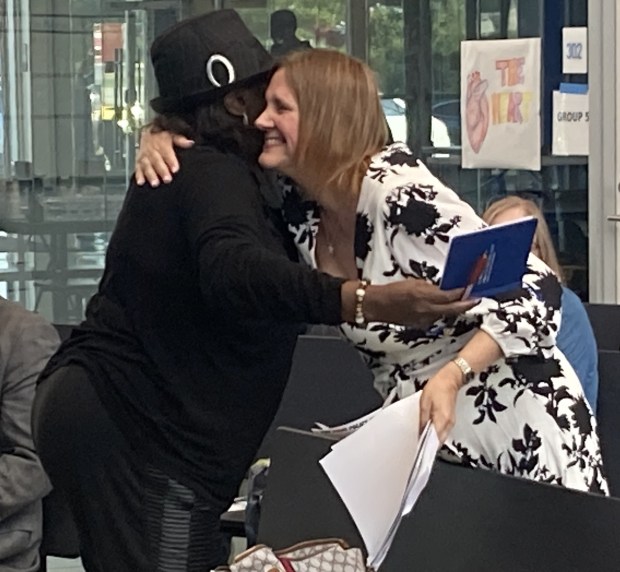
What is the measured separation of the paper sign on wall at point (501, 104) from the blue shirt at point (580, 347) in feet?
5.49

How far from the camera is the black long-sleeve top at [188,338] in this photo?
213cm

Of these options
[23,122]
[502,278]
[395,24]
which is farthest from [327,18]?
[502,278]

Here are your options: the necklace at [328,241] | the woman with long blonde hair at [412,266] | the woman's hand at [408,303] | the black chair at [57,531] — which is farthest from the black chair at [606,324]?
the woman's hand at [408,303]

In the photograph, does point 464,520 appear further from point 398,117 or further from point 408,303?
point 398,117

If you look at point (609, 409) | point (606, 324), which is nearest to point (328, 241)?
point (609, 409)

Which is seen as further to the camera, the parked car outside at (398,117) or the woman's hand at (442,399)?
the parked car outside at (398,117)

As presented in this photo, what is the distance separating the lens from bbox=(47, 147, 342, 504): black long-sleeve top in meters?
2.13

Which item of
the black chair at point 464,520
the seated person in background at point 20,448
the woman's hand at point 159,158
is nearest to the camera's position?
the black chair at point 464,520

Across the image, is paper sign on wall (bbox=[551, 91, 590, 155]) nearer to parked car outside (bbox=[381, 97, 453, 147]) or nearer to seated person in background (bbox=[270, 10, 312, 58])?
parked car outside (bbox=[381, 97, 453, 147])

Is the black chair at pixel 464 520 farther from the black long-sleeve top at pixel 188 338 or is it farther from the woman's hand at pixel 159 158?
the woman's hand at pixel 159 158

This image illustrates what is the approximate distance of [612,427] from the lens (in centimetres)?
336

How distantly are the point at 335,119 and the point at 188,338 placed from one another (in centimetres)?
43

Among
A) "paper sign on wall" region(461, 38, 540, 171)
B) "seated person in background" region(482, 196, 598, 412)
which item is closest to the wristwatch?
"seated person in background" region(482, 196, 598, 412)

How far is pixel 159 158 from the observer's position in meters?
2.19
